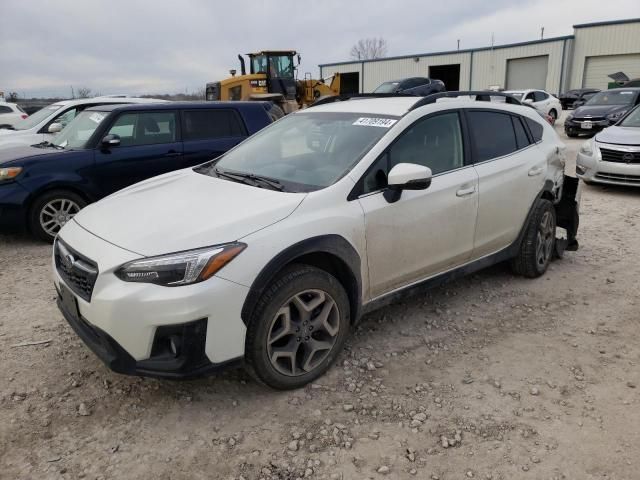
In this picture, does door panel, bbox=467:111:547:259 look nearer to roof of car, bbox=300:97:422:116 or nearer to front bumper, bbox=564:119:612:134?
roof of car, bbox=300:97:422:116

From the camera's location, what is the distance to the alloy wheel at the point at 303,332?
9.46 ft

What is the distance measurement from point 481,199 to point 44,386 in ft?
10.9

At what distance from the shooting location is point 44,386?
3127 millimetres

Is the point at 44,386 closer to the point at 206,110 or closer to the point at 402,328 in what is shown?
the point at 402,328

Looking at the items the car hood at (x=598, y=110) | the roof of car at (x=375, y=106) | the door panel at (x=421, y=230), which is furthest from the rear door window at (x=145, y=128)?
the car hood at (x=598, y=110)

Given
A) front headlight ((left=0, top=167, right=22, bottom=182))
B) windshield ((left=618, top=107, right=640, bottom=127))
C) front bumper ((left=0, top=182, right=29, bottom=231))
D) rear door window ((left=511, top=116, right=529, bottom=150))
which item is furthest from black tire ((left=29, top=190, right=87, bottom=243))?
windshield ((left=618, top=107, right=640, bottom=127))

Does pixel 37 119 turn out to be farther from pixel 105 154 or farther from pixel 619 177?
pixel 619 177

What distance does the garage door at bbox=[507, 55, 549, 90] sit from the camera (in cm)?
3669

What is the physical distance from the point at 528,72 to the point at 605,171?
33.0 meters

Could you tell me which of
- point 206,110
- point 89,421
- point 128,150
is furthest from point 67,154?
point 89,421

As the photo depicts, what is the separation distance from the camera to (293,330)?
9.66 ft

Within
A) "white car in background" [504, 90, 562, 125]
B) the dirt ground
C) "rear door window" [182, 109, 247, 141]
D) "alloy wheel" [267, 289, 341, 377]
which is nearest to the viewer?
the dirt ground

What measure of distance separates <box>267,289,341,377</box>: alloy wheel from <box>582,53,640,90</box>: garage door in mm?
37839

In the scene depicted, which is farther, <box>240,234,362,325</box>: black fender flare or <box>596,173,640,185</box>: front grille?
<box>596,173,640,185</box>: front grille
